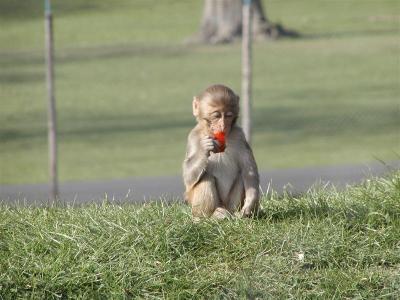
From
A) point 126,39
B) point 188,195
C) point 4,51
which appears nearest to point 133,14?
point 126,39

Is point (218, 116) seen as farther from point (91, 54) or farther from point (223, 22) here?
point (91, 54)

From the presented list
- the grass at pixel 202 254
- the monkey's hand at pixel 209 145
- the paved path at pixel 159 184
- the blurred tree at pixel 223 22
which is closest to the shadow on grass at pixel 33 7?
the blurred tree at pixel 223 22

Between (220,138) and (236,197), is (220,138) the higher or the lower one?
the higher one

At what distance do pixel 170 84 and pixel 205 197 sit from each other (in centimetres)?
1425

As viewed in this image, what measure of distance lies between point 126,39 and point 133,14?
2.68 m

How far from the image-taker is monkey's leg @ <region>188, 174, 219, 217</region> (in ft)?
20.6

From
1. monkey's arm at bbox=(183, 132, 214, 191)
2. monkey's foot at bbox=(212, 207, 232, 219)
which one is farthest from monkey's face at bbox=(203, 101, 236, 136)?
monkey's foot at bbox=(212, 207, 232, 219)

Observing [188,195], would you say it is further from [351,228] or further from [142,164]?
[142,164]

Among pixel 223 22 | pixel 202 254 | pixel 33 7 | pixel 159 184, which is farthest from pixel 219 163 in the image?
pixel 33 7

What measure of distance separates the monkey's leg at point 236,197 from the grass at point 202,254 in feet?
0.45

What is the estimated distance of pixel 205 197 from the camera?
630 cm

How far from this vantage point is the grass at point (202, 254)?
575 centimetres

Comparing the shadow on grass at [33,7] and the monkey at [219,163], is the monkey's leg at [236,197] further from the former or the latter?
the shadow on grass at [33,7]

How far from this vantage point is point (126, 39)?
25.5m
